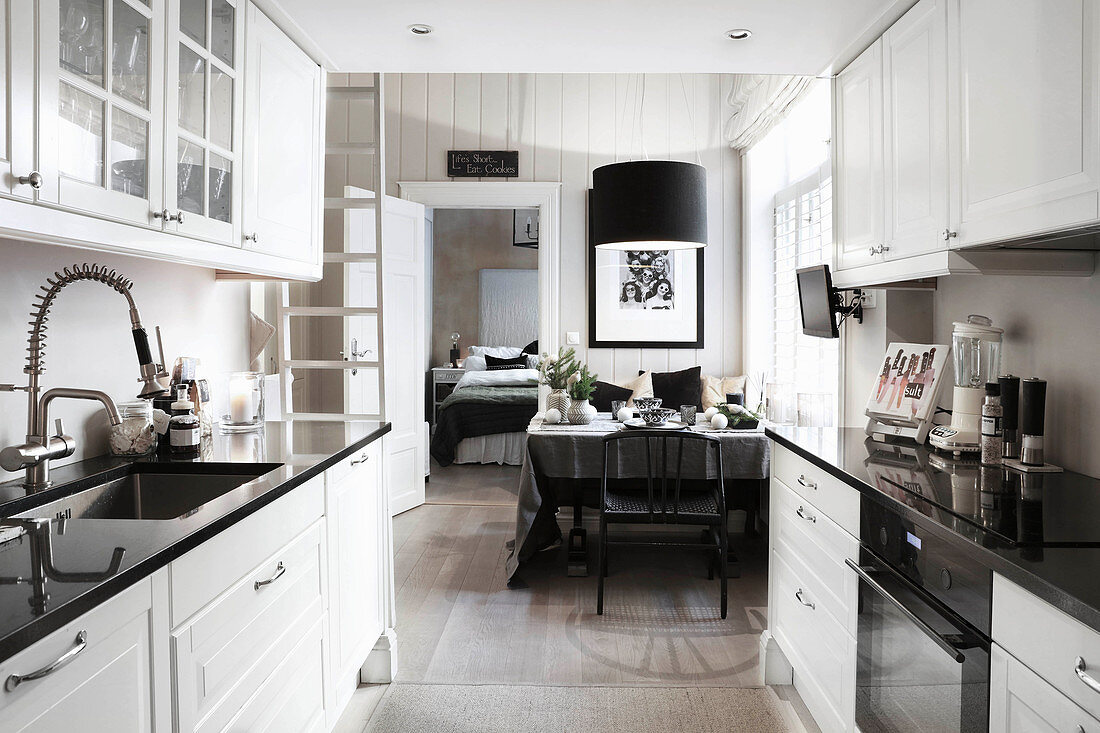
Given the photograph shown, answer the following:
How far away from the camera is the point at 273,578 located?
1749 mm

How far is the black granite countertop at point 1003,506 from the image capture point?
118 centimetres

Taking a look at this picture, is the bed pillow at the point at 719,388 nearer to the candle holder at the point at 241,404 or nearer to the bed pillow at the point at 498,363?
the candle holder at the point at 241,404

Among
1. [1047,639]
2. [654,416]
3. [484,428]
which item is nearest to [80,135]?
[1047,639]

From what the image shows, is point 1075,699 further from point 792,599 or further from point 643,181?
point 643,181

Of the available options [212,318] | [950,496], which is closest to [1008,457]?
[950,496]

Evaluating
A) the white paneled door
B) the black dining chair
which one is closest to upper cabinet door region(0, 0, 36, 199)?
the black dining chair

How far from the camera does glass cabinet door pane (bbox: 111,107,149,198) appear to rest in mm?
1567

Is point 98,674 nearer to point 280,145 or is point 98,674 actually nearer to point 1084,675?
point 1084,675

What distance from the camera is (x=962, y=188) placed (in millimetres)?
1959

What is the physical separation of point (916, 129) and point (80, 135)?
6.80ft

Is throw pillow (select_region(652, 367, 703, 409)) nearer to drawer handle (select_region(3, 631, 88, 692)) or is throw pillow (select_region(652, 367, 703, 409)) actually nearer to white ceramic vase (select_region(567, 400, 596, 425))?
white ceramic vase (select_region(567, 400, 596, 425))

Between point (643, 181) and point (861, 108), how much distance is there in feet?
3.93

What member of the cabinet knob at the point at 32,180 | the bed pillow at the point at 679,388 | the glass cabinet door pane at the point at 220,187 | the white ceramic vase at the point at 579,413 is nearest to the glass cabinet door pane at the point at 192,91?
the glass cabinet door pane at the point at 220,187

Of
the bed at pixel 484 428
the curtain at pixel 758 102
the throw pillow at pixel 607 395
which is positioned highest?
the curtain at pixel 758 102
